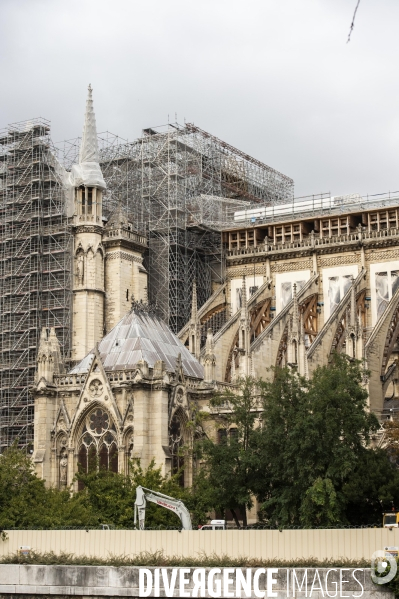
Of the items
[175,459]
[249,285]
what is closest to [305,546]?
[175,459]

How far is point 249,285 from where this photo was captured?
72.2 metres

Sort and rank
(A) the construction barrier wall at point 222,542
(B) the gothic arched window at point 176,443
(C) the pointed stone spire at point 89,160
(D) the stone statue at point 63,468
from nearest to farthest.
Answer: (A) the construction barrier wall at point 222,542, (B) the gothic arched window at point 176,443, (D) the stone statue at point 63,468, (C) the pointed stone spire at point 89,160

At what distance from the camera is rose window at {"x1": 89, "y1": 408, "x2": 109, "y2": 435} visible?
51594 mm

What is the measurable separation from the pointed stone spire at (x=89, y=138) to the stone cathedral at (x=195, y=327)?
3.1 inches

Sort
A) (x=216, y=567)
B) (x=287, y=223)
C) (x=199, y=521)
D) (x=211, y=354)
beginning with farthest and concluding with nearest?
(x=287, y=223) → (x=211, y=354) → (x=199, y=521) → (x=216, y=567)

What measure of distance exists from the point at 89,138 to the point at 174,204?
20.6 feet

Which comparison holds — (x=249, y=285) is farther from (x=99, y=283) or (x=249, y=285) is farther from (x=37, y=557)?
(x=37, y=557)

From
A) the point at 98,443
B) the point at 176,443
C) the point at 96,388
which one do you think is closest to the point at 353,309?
the point at 176,443

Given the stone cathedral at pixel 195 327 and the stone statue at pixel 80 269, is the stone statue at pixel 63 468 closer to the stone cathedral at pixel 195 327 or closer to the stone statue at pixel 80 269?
the stone cathedral at pixel 195 327

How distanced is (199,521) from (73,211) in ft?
85.1

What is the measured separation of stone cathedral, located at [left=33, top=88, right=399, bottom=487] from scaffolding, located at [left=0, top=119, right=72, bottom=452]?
3.20 ft

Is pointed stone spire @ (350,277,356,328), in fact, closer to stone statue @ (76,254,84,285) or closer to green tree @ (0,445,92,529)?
stone statue @ (76,254,84,285)

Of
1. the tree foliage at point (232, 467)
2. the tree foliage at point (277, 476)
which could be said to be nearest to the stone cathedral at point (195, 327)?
the tree foliage at point (277, 476)

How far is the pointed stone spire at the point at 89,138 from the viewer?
68.1 m
